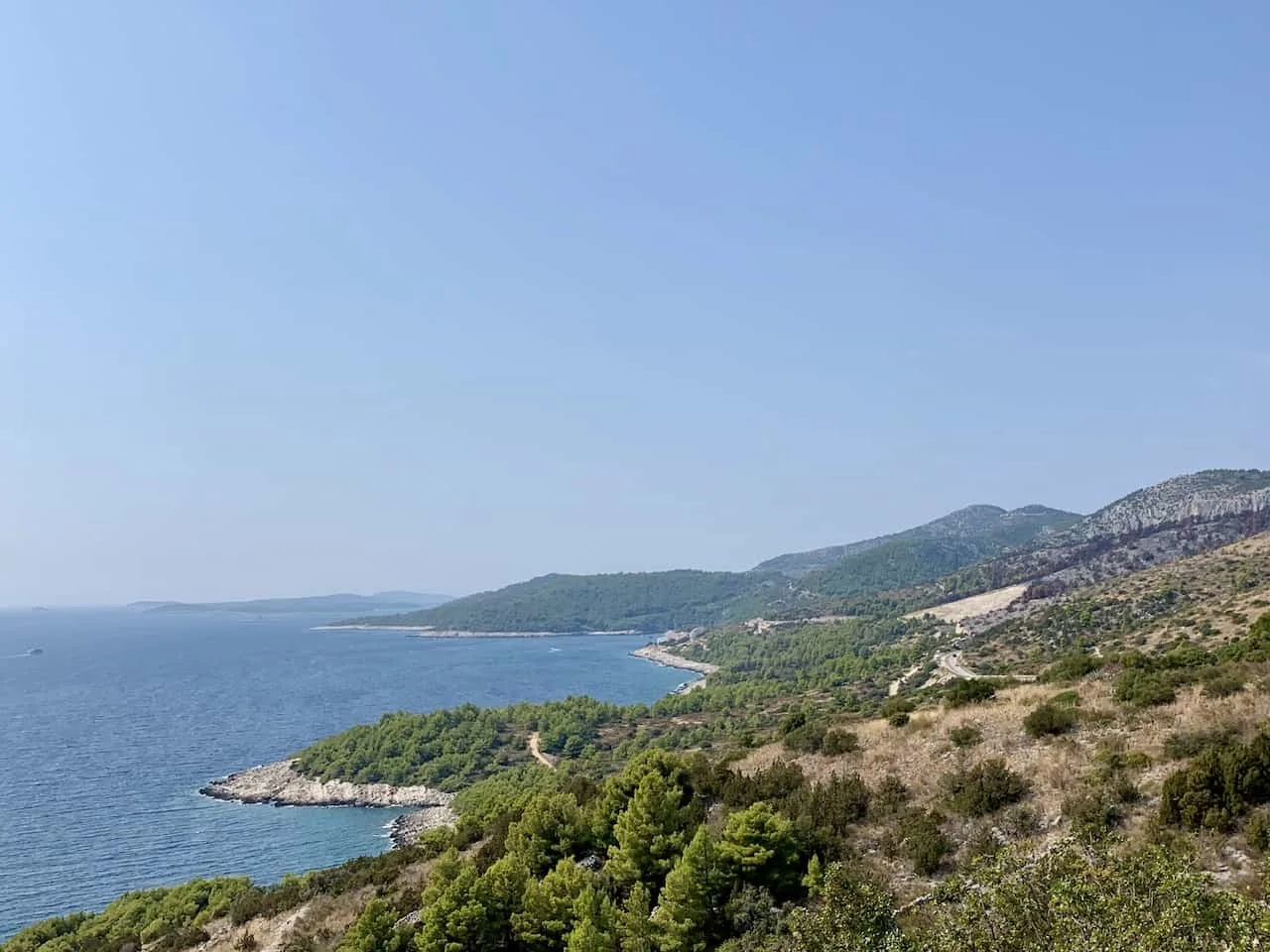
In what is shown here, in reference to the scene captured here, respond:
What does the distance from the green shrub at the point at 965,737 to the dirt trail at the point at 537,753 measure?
76715 millimetres

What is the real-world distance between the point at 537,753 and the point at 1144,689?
95.2 m

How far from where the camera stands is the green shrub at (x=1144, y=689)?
30.0m

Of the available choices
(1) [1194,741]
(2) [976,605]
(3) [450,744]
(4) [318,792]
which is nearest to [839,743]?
(1) [1194,741]

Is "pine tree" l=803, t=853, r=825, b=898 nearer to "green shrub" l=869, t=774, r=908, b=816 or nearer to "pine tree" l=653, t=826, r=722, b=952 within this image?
"pine tree" l=653, t=826, r=722, b=952

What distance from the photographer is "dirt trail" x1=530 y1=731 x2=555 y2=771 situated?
10639 cm

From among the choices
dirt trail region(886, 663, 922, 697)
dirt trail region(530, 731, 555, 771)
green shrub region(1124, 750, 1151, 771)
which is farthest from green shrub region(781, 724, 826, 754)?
dirt trail region(530, 731, 555, 771)

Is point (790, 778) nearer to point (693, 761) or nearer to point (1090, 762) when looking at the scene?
point (693, 761)

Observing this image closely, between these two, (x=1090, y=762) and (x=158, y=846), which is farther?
(x=158, y=846)

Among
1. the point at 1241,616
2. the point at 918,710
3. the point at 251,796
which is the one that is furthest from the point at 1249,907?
the point at 251,796

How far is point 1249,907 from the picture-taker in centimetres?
1271

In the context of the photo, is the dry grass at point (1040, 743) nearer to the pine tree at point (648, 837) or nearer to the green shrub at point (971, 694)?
the green shrub at point (971, 694)

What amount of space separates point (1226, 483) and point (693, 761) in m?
223

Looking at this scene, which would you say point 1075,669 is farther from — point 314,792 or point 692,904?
point 314,792

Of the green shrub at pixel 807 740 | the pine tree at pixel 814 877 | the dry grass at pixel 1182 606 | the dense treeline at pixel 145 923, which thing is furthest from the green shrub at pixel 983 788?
the dry grass at pixel 1182 606
